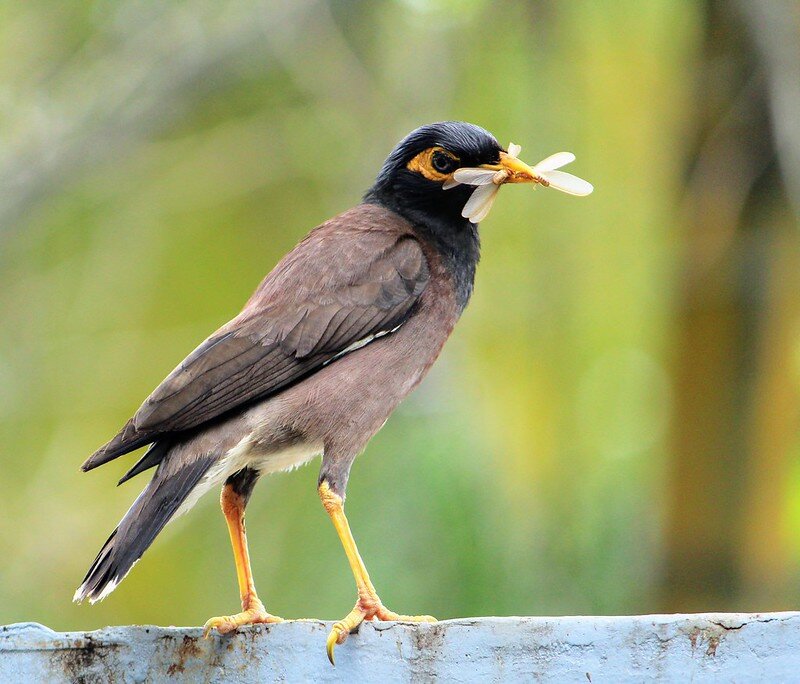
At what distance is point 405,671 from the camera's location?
2.97 m

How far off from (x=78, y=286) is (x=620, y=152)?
3.78 m

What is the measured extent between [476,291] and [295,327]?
151 inches

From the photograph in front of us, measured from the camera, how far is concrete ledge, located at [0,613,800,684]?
278cm

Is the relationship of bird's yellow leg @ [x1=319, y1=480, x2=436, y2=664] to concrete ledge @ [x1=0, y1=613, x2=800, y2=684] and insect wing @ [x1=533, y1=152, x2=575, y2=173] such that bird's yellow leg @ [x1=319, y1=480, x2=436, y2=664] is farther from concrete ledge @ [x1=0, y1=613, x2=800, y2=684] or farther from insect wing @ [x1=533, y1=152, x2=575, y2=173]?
insect wing @ [x1=533, y1=152, x2=575, y2=173]

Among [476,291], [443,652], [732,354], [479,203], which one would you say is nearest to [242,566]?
[443,652]

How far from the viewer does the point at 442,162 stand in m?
4.66

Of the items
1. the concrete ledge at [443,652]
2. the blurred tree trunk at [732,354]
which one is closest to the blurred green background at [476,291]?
the blurred tree trunk at [732,354]

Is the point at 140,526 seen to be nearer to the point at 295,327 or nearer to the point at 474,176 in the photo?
the point at 295,327

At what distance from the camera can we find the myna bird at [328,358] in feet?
12.4

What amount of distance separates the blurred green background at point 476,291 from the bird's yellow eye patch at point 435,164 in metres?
2.06

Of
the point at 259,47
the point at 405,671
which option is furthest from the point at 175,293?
the point at 405,671

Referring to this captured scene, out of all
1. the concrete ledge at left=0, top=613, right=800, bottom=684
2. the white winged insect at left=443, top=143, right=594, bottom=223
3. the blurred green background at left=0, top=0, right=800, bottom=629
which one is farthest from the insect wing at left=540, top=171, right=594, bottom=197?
the blurred green background at left=0, top=0, right=800, bottom=629

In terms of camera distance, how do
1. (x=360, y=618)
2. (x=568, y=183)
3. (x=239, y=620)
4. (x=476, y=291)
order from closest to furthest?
(x=360, y=618) → (x=239, y=620) → (x=568, y=183) → (x=476, y=291)

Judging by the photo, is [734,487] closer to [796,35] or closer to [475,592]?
[475,592]
